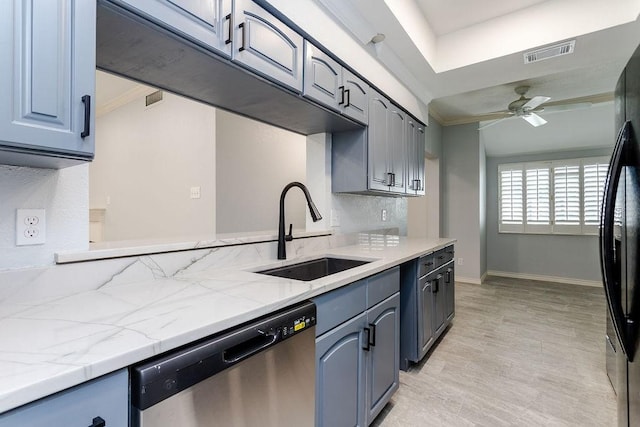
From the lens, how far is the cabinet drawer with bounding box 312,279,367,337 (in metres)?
1.24

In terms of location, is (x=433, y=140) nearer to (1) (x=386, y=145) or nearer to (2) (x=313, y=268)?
(1) (x=386, y=145)

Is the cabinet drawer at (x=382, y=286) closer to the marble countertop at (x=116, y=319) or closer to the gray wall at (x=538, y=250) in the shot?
the marble countertop at (x=116, y=319)

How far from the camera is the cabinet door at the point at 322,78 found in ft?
5.46

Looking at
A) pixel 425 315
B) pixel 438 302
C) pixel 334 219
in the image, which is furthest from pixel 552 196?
pixel 334 219

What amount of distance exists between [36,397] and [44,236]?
71cm

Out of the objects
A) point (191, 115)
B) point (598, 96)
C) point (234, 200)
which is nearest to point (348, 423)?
point (234, 200)

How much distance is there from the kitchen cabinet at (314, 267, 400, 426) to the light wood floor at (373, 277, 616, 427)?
0.33 meters

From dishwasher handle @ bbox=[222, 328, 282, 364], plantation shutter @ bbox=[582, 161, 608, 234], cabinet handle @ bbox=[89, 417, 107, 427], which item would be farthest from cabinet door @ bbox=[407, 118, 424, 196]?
plantation shutter @ bbox=[582, 161, 608, 234]

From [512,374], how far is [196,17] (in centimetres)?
289

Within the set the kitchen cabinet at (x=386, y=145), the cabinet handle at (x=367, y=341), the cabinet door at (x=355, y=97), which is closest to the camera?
the cabinet handle at (x=367, y=341)

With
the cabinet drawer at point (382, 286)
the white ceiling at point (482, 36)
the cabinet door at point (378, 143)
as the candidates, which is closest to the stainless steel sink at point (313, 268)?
the cabinet drawer at point (382, 286)

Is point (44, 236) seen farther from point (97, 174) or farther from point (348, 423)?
point (97, 174)

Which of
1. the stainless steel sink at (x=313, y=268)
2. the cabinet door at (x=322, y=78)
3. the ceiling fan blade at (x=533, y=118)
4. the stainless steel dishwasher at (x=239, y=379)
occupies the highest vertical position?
the ceiling fan blade at (x=533, y=118)

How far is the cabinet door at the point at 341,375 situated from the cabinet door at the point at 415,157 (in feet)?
6.07
